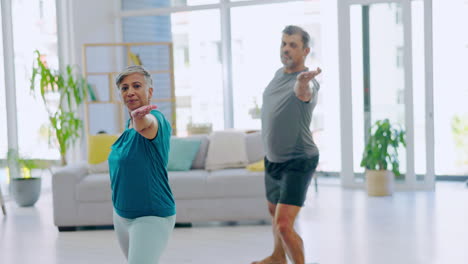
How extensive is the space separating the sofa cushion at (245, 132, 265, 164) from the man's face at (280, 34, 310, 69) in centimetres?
265

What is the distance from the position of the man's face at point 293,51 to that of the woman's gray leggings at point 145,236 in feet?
4.21

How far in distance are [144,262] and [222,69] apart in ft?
20.1

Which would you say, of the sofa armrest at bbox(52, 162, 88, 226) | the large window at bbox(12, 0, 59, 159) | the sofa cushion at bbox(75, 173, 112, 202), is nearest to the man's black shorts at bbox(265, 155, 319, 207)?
the sofa cushion at bbox(75, 173, 112, 202)

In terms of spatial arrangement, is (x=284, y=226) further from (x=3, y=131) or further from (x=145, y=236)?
(x=3, y=131)

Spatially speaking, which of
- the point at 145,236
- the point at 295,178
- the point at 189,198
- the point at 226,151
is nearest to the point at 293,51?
the point at 295,178

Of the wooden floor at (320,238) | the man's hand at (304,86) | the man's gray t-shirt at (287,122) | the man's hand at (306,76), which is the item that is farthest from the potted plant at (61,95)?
the man's hand at (306,76)

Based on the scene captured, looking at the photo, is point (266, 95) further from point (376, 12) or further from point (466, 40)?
point (466, 40)

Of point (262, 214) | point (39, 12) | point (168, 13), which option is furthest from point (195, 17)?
point (262, 214)

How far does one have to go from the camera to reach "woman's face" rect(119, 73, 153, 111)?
226cm

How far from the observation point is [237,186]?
5289 mm

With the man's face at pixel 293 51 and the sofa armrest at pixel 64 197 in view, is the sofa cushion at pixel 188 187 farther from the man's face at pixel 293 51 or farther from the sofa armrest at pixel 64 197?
the man's face at pixel 293 51

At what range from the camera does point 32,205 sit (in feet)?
22.0

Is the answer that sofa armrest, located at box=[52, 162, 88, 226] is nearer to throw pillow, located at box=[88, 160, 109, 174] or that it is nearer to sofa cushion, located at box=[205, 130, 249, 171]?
throw pillow, located at box=[88, 160, 109, 174]

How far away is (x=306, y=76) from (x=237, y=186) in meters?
2.52
